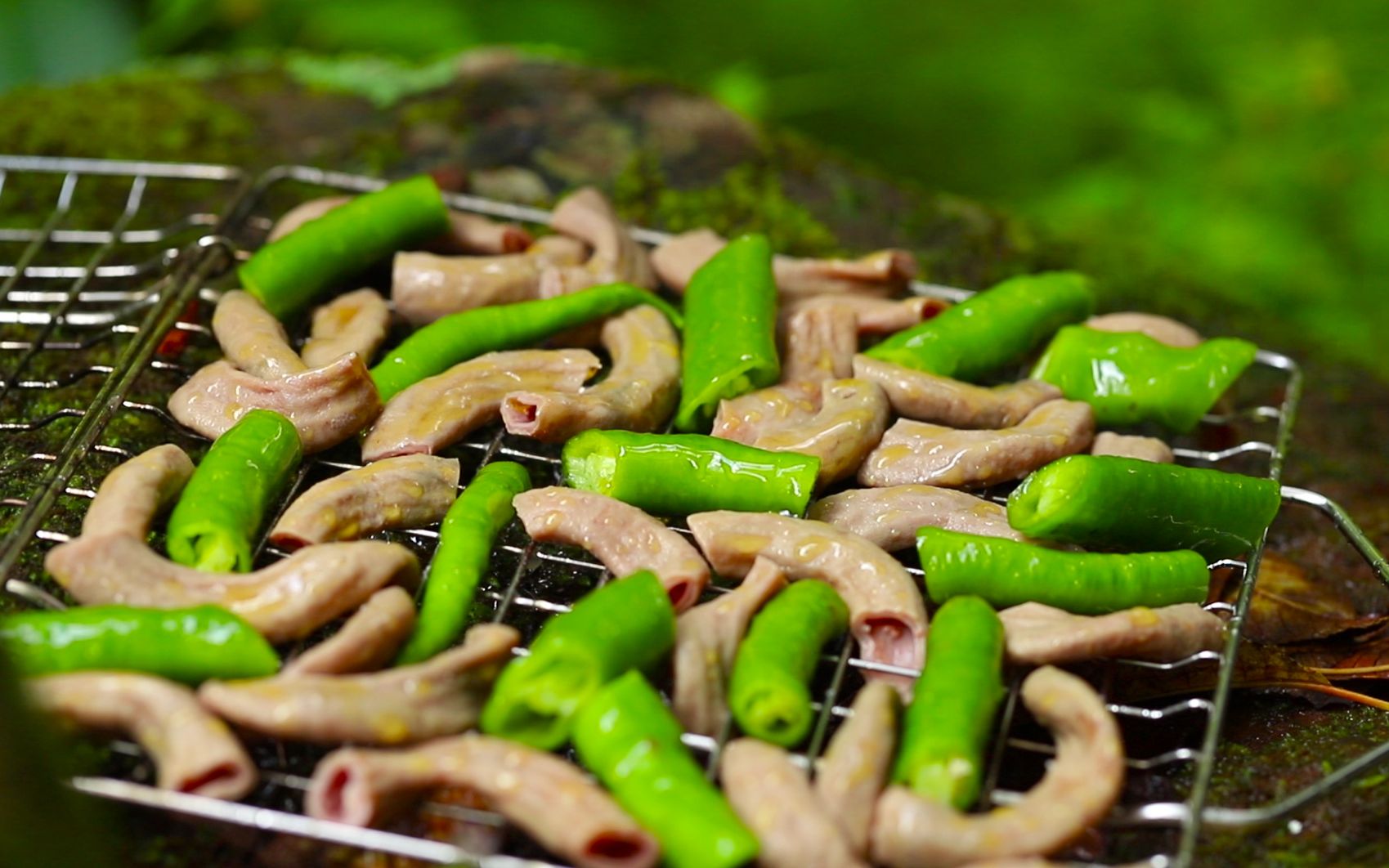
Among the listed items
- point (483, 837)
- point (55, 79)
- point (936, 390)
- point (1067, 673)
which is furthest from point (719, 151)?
point (55, 79)

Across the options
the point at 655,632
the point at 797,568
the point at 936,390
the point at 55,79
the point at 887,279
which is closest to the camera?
the point at 655,632

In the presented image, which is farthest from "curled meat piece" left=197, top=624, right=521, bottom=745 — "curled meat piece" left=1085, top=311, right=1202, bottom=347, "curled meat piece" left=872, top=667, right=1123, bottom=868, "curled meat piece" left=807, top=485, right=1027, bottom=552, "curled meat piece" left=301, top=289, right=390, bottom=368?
"curled meat piece" left=1085, top=311, right=1202, bottom=347

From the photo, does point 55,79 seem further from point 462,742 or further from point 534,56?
point 462,742

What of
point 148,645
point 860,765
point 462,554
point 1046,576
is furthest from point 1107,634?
point 148,645

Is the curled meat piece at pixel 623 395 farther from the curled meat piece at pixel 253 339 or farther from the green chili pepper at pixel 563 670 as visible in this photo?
the green chili pepper at pixel 563 670

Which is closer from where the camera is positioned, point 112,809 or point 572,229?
point 112,809

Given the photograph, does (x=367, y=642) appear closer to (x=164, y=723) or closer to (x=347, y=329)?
(x=164, y=723)

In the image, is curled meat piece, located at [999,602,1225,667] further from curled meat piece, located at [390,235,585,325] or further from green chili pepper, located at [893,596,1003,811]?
curled meat piece, located at [390,235,585,325]
